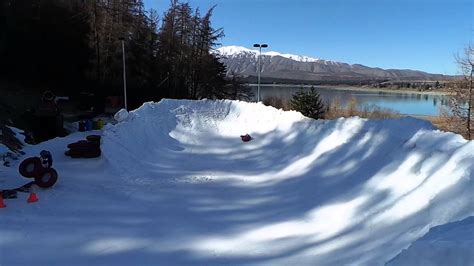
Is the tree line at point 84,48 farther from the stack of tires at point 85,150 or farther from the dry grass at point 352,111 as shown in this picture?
the stack of tires at point 85,150

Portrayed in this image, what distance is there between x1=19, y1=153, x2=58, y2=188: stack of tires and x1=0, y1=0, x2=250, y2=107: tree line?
75.2 feet

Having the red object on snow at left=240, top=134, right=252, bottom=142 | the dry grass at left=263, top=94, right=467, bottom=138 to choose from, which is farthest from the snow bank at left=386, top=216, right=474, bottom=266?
the dry grass at left=263, top=94, right=467, bottom=138

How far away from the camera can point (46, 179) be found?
840 centimetres

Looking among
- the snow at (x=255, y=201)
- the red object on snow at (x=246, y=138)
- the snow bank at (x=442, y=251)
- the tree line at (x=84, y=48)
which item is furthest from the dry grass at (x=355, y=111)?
the snow bank at (x=442, y=251)

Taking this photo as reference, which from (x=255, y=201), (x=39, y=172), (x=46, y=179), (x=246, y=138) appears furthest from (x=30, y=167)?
(x=246, y=138)

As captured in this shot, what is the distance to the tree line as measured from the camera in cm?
3156

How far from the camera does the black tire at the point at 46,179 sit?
8.30 metres

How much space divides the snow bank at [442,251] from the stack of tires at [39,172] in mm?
6887

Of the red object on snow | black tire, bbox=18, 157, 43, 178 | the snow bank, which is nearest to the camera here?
the snow bank

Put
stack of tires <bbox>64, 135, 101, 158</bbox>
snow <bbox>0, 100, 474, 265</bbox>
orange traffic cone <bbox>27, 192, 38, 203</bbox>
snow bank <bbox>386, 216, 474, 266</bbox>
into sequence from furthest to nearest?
stack of tires <bbox>64, 135, 101, 158</bbox>
orange traffic cone <bbox>27, 192, 38, 203</bbox>
snow <bbox>0, 100, 474, 265</bbox>
snow bank <bbox>386, 216, 474, 266</bbox>

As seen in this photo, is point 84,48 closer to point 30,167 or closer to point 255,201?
point 30,167

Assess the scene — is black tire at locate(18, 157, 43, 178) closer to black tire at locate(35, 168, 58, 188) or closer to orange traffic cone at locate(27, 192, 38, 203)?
black tire at locate(35, 168, 58, 188)

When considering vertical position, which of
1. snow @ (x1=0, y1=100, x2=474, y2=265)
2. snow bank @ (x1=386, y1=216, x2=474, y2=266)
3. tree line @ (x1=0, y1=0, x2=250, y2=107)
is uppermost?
tree line @ (x1=0, y1=0, x2=250, y2=107)

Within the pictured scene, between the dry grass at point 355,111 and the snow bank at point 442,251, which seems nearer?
the snow bank at point 442,251
